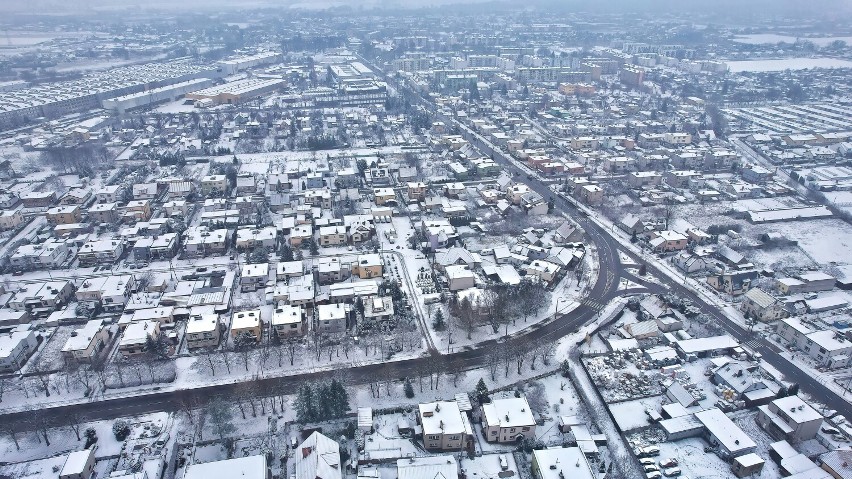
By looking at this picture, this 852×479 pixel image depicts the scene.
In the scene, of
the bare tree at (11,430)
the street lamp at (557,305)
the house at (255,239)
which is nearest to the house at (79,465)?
the bare tree at (11,430)

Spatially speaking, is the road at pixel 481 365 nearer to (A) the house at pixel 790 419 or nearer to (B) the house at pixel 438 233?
(A) the house at pixel 790 419

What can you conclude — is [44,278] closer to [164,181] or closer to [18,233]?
[18,233]

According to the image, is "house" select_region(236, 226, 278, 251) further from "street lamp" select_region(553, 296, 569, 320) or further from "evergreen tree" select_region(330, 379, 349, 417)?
"street lamp" select_region(553, 296, 569, 320)

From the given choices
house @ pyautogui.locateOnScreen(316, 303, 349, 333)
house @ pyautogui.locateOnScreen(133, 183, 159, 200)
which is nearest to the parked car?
house @ pyautogui.locateOnScreen(316, 303, 349, 333)

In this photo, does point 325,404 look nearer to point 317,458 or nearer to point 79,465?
point 317,458

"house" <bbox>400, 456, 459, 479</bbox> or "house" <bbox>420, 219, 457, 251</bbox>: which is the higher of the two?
"house" <bbox>420, 219, 457, 251</bbox>

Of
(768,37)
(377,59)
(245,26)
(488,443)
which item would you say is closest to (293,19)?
(245,26)

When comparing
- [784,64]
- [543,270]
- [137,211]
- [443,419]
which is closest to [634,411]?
[443,419]
